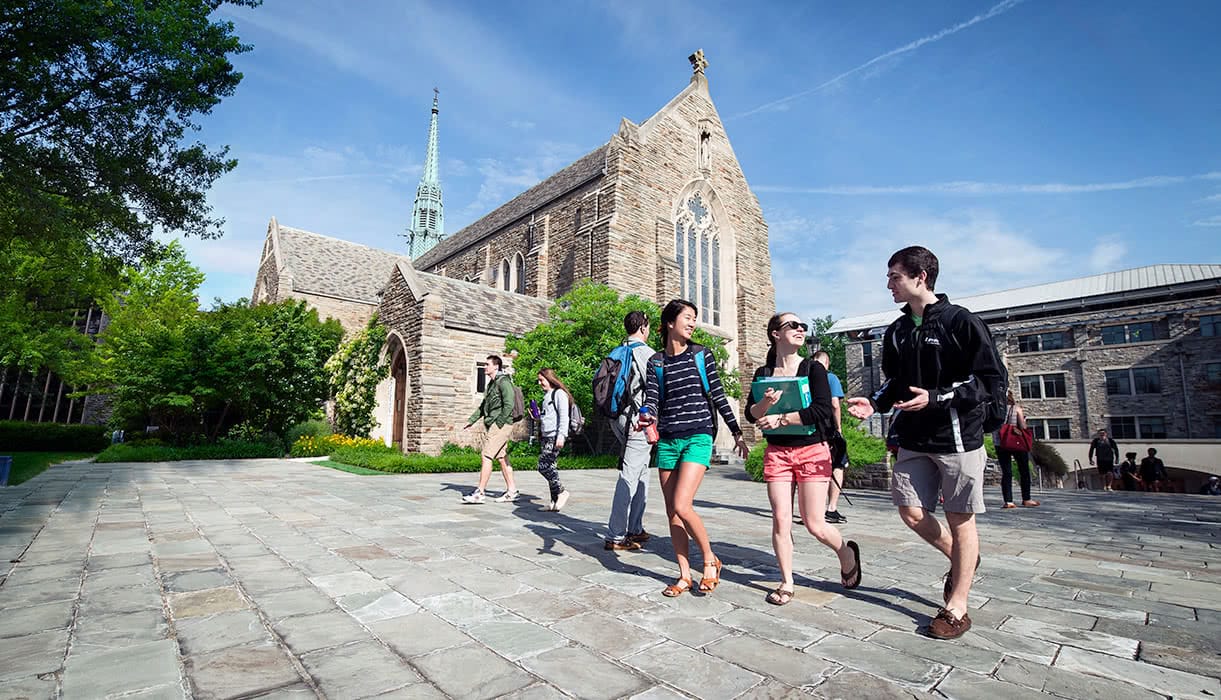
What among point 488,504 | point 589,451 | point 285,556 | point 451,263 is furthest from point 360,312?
point 285,556

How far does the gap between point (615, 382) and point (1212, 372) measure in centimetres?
3783

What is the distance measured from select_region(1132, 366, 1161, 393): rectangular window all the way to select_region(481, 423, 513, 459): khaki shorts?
36.6 meters

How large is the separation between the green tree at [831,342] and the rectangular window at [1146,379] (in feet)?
60.3

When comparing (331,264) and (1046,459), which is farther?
(331,264)

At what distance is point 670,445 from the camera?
12.2ft

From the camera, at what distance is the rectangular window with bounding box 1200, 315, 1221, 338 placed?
1081 inches

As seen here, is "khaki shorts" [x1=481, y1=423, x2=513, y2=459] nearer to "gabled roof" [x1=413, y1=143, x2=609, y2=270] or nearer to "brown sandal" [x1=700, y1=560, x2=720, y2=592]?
"brown sandal" [x1=700, y1=560, x2=720, y2=592]

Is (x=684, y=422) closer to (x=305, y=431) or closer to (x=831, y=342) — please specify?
(x=305, y=431)

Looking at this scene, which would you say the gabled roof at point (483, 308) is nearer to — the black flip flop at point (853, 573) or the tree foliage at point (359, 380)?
the tree foliage at point (359, 380)

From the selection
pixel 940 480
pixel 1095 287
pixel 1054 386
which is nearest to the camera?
pixel 940 480

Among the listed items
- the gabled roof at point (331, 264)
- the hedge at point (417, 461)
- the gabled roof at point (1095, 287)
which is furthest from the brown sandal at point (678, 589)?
the gabled roof at point (1095, 287)

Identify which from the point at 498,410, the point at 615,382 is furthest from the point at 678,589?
the point at 498,410

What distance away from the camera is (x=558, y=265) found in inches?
945

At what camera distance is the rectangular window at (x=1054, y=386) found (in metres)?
31.3
